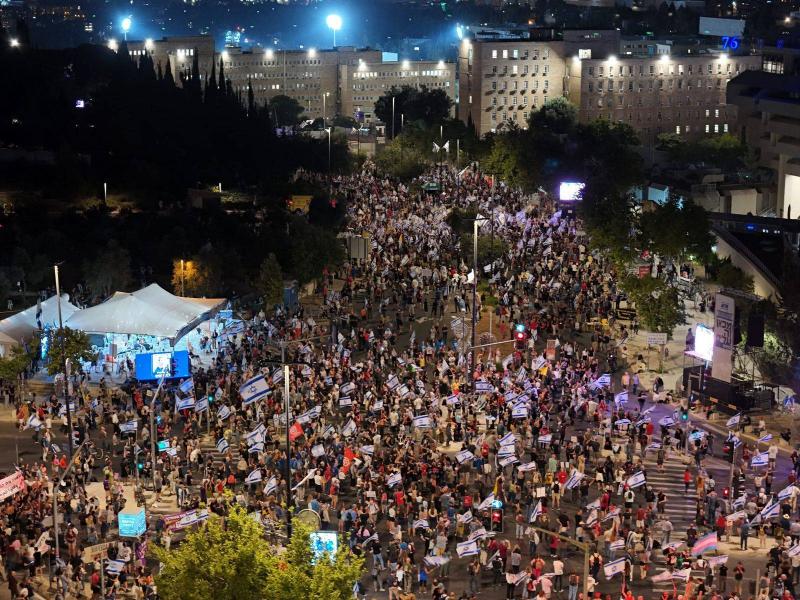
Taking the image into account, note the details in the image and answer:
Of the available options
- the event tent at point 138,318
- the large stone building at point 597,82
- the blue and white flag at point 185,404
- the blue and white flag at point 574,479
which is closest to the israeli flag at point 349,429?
the blue and white flag at point 185,404

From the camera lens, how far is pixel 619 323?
63.2 meters

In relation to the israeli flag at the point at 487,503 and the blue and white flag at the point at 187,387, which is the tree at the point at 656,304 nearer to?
the blue and white flag at the point at 187,387

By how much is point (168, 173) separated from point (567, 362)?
57226mm

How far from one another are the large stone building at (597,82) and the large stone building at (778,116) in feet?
80.5

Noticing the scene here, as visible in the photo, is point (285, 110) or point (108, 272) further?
point (285, 110)

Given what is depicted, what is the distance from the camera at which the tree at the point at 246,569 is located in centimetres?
2583

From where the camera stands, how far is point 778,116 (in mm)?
114500

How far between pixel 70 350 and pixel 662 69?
393 feet

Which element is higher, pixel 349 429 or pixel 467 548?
pixel 349 429

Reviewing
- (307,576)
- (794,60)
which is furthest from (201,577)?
(794,60)

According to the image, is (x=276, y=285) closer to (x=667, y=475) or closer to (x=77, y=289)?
(x=77, y=289)

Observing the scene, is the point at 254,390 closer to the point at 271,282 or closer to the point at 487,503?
the point at 487,503

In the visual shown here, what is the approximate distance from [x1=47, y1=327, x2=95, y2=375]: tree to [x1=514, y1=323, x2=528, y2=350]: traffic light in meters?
17.3

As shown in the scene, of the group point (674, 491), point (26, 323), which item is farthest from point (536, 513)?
point (26, 323)
